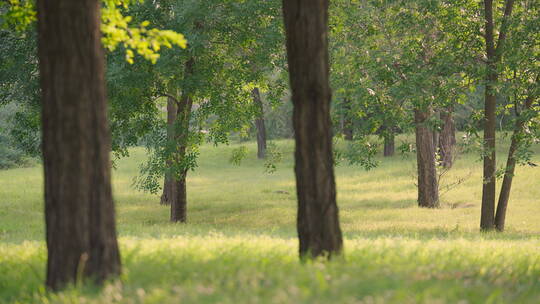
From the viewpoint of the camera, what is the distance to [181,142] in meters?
21.5

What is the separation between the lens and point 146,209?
29.4 meters

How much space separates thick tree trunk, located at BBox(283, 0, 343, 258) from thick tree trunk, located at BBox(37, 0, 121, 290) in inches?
83.0

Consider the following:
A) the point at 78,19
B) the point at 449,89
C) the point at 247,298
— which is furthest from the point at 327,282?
the point at 449,89

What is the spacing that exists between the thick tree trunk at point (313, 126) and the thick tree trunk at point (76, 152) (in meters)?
2.11

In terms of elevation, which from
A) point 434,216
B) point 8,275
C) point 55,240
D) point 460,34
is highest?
point 460,34

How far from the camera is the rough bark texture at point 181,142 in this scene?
21297mm

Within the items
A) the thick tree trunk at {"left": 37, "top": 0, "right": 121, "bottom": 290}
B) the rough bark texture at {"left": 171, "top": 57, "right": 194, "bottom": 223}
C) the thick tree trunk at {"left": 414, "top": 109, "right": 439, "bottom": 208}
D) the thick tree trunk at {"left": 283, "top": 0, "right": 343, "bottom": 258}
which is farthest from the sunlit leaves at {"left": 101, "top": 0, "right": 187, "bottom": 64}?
the thick tree trunk at {"left": 414, "top": 109, "right": 439, "bottom": 208}

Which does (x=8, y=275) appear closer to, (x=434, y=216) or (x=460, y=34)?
(x=460, y=34)

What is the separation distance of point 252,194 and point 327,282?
2948 cm

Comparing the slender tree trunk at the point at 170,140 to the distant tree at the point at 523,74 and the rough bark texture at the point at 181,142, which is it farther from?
the distant tree at the point at 523,74

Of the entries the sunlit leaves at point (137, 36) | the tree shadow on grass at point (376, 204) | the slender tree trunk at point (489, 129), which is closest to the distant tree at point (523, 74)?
the slender tree trunk at point (489, 129)

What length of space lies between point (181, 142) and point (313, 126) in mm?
14326

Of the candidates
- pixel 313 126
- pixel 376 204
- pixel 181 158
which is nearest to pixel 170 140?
pixel 181 158

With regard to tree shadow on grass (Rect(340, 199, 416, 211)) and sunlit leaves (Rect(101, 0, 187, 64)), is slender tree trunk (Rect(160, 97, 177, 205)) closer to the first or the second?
tree shadow on grass (Rect(340, 199, 416, 211))
